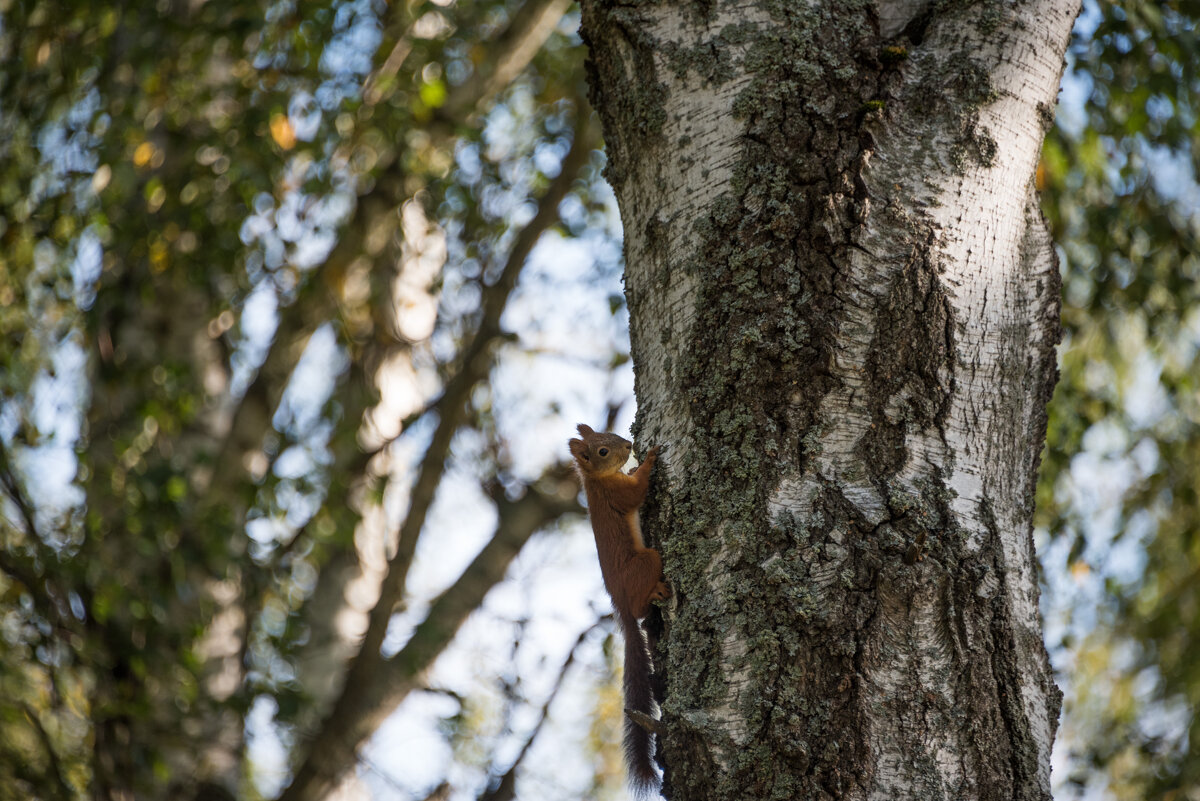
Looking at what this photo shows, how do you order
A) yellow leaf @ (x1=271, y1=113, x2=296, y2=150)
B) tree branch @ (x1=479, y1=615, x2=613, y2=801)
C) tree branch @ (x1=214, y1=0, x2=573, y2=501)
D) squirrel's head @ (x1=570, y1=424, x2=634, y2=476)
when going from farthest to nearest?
tree branch @ (x1=214, y1=0, x2=573, y2=501) < yellow leaf @ (x1=271, y1=113, x2=296, y2=150) < tree branch @ (x1=479, y1=615, x2=613, y2=801) < squirrel's head @ (x1=570, y1=424, x2=634, y2=476)

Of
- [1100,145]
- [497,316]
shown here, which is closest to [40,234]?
[497,316]

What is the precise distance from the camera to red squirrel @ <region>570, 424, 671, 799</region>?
5.27 feet

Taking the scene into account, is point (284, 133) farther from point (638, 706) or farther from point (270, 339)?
point (638, 706)

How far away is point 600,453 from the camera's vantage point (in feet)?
8.66

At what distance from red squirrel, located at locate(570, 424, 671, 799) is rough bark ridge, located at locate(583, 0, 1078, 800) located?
4.7 inches

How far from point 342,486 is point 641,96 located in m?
3.06

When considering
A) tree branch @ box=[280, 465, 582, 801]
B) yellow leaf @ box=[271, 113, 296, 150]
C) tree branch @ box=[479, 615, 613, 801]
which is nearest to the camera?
tree branch @ box=[479, 615, 613, 801]

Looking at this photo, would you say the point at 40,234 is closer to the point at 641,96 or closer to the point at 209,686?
the point at 209,686

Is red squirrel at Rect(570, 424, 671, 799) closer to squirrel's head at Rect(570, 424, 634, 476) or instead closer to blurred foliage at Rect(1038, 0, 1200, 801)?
squirrel's head at Rect(570, 424, 634, 476)

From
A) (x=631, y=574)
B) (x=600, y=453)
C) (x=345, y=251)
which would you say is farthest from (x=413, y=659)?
(x=631, y=574)

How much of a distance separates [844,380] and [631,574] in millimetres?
679

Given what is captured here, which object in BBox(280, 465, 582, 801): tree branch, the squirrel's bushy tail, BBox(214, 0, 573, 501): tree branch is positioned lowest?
the squirrel's bushy tail

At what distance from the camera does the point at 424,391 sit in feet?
18.4

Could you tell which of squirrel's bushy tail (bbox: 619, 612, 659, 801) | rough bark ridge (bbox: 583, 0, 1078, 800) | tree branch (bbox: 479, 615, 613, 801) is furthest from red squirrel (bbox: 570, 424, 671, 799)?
tree branch (bbox: 479, 615, 613, 801)
